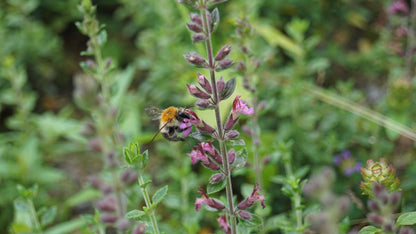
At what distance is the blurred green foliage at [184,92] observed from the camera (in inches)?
147

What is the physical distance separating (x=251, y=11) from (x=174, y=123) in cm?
212

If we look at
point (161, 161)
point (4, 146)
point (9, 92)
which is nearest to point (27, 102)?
point (9, 92)

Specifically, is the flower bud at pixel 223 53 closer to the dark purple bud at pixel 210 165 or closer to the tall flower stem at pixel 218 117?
the tall flower stem at pixel 218 117

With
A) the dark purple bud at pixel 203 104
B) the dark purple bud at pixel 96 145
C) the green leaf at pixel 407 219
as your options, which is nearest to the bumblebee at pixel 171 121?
the dark purple bud at pixel 96 145

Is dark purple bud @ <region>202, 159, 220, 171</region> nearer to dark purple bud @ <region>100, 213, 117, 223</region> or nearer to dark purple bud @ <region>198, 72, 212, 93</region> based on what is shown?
dark purple bud @ <region>198, 72, 212, 93</region>

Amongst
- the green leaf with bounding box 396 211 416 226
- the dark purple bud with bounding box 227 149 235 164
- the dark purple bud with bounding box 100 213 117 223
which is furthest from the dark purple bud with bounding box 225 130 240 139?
the dark purple bud with bounding box 100 213 117 223

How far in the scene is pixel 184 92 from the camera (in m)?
4.80

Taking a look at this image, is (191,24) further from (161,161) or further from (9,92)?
(9,92)

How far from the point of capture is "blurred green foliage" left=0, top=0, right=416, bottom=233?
12.3ft

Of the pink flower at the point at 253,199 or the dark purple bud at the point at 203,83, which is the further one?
the pink flower at the point at 253,199

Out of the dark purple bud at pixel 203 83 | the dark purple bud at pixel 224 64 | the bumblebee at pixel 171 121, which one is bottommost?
the bumblebee at pixel 171 121

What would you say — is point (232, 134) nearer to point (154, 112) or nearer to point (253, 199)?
point (253, 199)

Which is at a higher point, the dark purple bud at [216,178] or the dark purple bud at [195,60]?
the dark purple bud at [195,60]

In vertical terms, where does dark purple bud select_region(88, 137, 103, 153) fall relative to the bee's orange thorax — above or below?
below
